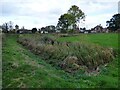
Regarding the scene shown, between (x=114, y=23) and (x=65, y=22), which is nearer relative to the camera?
(x=65, y=22)

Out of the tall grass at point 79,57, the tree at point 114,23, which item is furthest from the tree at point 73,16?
the tall grass at point 79,57

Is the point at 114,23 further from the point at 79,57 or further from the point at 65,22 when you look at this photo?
the point at 79,57

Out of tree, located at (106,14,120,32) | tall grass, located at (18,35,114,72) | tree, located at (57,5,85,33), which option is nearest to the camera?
tall grass, located at (18,35,114,72)

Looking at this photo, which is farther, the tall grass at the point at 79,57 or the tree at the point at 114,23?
the tree at the point at 114,23

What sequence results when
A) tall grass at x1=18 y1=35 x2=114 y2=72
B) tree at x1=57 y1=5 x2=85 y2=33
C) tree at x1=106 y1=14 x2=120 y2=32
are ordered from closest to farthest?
1. tall grass at x1=18 y1=35 x2=114 y2=72
2. tree at x1=57 y1=5 x2=85 y2=33
3. tree at x1=106 y1=14 x2=120 y2=32

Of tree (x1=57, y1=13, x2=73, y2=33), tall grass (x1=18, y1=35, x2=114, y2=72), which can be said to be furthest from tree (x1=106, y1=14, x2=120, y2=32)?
tall grass (x1=18, y1=35, x2=114, y2=72)

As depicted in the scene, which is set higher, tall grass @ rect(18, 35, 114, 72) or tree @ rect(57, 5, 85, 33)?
tree @ rect(57, 5, 85, 33)

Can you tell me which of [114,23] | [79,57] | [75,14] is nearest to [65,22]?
[75,14]

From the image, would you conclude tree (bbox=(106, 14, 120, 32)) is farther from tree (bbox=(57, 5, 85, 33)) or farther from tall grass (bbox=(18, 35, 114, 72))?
tall grass (bbox=(18, 35, 114, 72))

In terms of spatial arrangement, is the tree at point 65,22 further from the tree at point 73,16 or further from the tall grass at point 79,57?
the tall grass at point 79,57

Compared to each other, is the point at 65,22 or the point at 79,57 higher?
the point at 65,22

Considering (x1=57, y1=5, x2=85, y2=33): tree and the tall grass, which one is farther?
(x1=57, y1=5, x2=85, y2=33): tree

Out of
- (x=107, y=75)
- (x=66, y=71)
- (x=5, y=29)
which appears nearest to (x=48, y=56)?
(x=66, y=71)

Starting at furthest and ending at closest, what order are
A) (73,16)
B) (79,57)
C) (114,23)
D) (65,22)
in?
(114,23)
(65,22)
(73,16)
(79,57)
